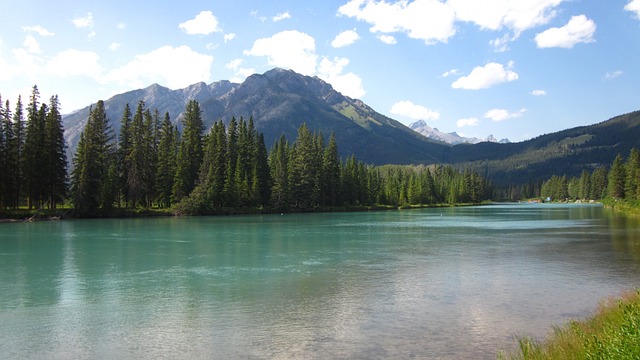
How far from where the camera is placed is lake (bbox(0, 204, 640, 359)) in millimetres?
14891

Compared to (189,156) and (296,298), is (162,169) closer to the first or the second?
(189,156)

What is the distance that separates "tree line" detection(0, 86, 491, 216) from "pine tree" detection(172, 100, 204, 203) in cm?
23

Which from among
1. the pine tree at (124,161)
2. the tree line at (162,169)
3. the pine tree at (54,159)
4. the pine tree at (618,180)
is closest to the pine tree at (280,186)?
the tree line at (162,169)

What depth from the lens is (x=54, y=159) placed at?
3538 inches

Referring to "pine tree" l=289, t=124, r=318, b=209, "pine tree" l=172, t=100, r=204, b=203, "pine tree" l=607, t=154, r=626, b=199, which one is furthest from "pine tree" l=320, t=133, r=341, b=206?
"pine tree" l=607, t=154, r=626, b=199

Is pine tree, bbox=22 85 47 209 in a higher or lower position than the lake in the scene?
higher

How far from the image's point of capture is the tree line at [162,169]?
8719 centimetres

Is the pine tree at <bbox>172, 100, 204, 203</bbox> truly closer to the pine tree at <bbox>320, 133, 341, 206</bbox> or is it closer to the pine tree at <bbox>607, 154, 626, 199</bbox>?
the pine tree at <bbox>320, 133, 341, 206</bbox>

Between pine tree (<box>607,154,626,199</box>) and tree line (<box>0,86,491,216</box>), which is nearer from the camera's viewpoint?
tree line (<box>0,86,491,216</box>)

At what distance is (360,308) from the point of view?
64.3 ft

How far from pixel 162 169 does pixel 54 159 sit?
910 inches

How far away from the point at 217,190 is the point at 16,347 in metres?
95.1

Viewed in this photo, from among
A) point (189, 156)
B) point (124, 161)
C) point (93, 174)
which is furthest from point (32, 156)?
point (189, 156)

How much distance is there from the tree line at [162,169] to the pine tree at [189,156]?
230 mm
